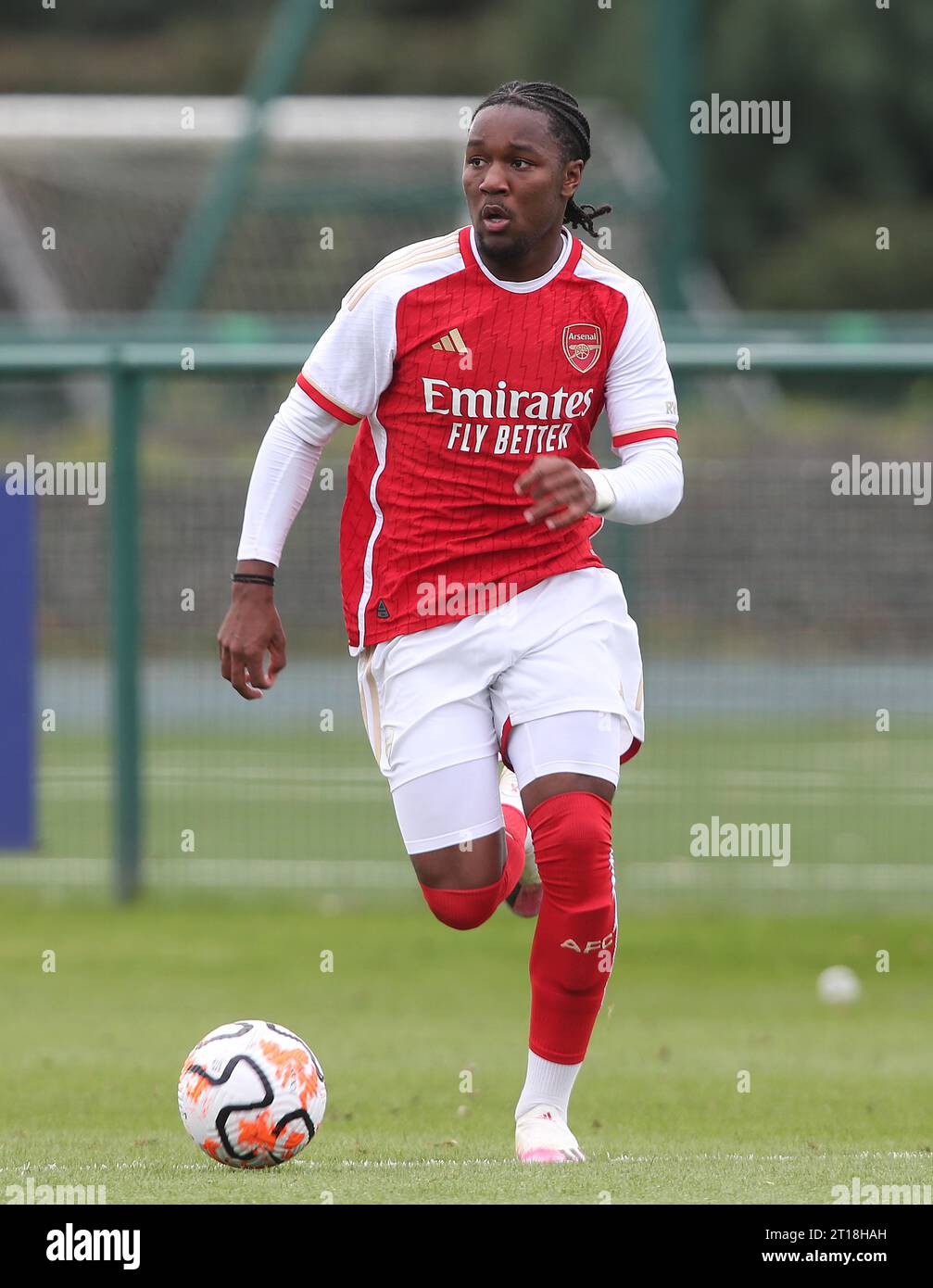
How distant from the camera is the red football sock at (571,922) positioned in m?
5.20

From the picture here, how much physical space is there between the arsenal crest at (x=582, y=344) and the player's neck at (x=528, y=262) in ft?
0.55

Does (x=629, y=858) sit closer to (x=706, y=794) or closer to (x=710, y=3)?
(x=706, y=794)

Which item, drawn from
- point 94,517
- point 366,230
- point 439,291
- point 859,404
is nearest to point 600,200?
point 366,230

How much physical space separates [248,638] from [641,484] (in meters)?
1.02

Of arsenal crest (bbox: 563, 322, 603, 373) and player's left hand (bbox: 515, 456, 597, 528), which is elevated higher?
arsenal crest (bbox: 563, 322, 603, 373)

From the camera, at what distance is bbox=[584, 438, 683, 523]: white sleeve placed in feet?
17.0

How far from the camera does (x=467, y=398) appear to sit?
17.7 ft

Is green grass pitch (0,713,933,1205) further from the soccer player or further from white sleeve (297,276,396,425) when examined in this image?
white sleeve (297,276,396,425)

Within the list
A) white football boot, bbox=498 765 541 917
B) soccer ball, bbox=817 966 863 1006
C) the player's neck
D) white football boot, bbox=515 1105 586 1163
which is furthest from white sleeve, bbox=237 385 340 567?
soccer ball, bbox=817 966 863 1006

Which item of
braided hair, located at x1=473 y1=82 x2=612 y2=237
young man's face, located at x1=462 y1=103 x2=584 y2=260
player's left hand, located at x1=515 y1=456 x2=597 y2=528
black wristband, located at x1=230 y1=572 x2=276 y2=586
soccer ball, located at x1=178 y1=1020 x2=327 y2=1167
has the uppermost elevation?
braided hair, located at x1=473 y1=82 x2=612 y2=237

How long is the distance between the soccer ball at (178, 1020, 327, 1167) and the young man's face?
2000 millimetres

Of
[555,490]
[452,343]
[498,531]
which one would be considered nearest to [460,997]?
[498,531]

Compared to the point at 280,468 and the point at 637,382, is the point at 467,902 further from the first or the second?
the point at 637,382

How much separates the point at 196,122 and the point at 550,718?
1927 cm
